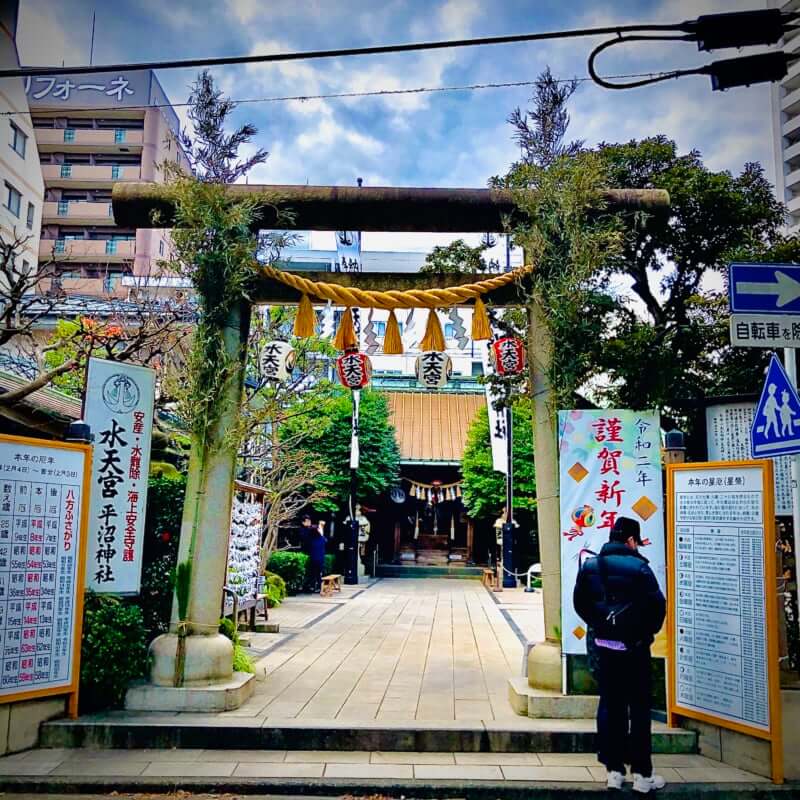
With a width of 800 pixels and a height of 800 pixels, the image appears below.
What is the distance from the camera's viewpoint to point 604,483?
6492mm

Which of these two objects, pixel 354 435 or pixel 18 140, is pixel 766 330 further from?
pixel 18 140

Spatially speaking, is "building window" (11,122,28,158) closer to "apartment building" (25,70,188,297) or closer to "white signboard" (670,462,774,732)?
"apartment building" (25,70,188,297)

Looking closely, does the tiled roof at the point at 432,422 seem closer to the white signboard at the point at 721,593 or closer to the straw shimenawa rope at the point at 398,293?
the straw shimenawa rope at the point at 398,293

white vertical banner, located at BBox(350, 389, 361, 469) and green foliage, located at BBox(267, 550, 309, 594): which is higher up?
white vertical banner, located at BBox(350, 389, 361, 469)

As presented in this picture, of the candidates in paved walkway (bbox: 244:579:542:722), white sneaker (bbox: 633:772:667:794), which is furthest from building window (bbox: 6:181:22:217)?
white sneaker (bbox: 633:772:667:794)

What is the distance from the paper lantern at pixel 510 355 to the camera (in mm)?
7238

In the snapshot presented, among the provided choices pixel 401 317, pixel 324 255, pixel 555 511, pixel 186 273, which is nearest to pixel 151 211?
pixel 186 273

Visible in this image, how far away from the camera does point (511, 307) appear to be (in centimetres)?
732

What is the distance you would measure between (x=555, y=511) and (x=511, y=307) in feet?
6.69

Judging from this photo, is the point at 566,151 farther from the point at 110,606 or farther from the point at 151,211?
the point at 110,606

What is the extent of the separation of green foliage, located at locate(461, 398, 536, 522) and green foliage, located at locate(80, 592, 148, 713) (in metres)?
16.0

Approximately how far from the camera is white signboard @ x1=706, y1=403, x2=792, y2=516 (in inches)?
273

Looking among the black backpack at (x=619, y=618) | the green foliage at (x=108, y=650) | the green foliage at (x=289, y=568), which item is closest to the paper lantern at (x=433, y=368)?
the black backpack at (x=619, y=618)

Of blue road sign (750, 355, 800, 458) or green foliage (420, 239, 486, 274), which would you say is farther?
green foliage (420, 239, 486, 274)
